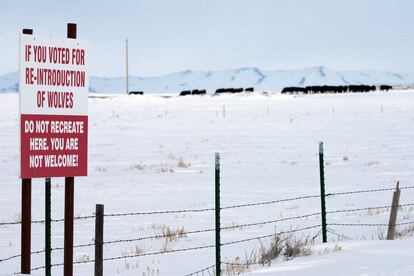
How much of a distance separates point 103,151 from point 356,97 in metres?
37.0

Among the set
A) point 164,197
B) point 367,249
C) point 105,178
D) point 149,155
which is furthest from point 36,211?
point 149,155

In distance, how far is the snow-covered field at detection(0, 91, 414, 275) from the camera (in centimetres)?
1385

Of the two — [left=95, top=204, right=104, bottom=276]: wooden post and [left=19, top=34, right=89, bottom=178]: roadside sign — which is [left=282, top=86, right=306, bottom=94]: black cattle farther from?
[left=95, top=204, right=104, bottom=276]: wooden post

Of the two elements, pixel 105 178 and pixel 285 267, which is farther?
pixel 105 178

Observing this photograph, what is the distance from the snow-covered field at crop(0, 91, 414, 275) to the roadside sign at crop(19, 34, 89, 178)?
2900 mm

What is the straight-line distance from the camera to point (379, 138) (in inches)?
1540

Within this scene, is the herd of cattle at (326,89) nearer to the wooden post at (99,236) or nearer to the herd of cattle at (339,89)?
the herd of cattle at (339,89)

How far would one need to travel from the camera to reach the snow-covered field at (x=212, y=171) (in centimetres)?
1385

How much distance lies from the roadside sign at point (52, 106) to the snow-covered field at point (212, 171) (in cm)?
290

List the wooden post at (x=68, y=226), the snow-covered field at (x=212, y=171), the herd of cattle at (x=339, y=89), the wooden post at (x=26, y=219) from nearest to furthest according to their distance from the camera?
the wooden post at (x=26, y=219), the wooden post at (x=68, y=226), the snow-covered field at (x=212, y=171), the herd of cattle at (x=339, y=89)

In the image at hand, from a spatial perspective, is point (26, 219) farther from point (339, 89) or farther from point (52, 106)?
point (339, 89)

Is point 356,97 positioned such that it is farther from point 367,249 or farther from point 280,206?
point 367,249

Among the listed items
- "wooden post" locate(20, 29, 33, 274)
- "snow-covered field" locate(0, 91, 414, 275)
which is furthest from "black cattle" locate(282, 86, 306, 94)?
"wooden post" locate(20, 29, 33, 274)

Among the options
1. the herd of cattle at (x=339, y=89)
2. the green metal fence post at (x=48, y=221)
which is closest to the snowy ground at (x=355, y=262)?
the green metal fence post at (x=48, y=221)
